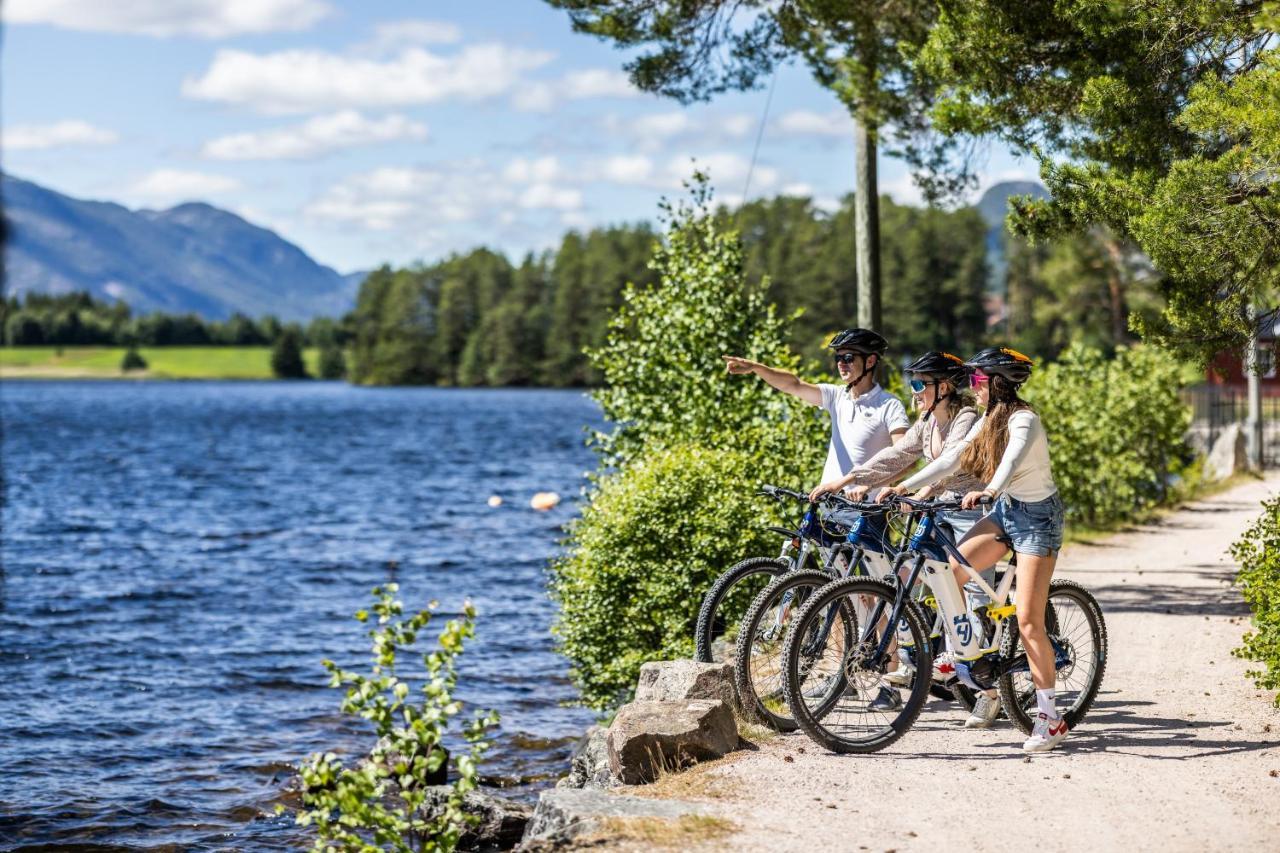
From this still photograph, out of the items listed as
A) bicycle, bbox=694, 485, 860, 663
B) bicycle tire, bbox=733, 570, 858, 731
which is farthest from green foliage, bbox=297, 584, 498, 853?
bicycle, bbox=694, 485, 860, 663

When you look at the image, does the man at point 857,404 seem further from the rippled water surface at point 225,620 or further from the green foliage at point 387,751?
the rippled water surface at point 225,620

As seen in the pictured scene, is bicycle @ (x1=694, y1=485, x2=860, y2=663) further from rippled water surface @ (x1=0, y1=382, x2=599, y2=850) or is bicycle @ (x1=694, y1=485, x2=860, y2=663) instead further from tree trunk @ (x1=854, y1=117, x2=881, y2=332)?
tree trunk @ (x1=854, y1=117, x2=881, y2=332)

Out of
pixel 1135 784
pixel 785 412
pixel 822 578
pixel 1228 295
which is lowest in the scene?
pixel 1135 784

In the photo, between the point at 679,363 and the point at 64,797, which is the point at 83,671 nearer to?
the point at 64,797

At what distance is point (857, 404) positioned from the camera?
8273 millimetres

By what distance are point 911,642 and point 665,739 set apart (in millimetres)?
1438

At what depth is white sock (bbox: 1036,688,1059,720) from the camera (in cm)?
739

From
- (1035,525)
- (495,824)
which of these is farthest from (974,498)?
(495,824)

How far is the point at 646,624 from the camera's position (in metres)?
11.4

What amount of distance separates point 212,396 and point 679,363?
439 ft

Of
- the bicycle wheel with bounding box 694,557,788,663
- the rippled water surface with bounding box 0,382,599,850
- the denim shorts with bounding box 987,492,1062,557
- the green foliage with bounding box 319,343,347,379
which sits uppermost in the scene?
the green foliage with bounding box 319,343,347,379

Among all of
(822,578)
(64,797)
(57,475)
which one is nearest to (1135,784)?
(822,578)

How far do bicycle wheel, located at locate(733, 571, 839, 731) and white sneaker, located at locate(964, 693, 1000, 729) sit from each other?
3.36 feet

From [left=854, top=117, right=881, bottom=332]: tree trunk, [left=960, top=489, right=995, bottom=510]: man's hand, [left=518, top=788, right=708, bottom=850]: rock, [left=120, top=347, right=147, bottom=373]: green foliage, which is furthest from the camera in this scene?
[left=120, top=347, right=147, bottom=373]: green foliage
